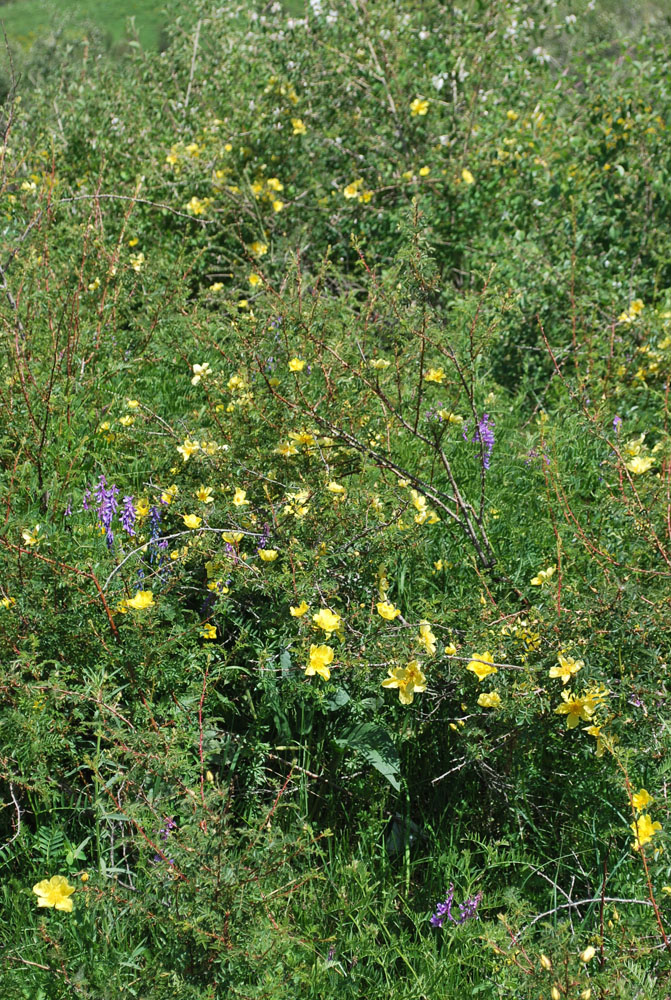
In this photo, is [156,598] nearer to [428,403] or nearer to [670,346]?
[428,403]

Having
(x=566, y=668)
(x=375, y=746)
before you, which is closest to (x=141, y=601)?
(x=375, y=746)

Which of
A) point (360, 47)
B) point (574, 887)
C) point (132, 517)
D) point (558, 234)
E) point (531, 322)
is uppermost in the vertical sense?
point (360, 47)

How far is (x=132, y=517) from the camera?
277 cm

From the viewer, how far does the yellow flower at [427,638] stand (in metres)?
2.13

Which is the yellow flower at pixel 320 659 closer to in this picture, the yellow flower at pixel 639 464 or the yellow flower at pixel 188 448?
the yellow flower at pixel 188 448

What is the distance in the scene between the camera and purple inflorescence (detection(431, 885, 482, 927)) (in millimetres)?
2084

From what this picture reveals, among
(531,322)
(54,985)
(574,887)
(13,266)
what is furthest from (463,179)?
(54,985)

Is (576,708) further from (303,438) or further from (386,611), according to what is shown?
(303,438)

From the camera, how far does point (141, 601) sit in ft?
7.38

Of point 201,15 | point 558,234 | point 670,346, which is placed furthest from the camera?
point 201,15

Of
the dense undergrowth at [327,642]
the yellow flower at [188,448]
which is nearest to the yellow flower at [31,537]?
the dense undergrowth at [327,642]

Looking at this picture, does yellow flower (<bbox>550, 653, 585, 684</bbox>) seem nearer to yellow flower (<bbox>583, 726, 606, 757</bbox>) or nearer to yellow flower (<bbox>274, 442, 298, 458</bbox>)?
yellow flower (<bbox>583, 726, 606, 757</bbox>)

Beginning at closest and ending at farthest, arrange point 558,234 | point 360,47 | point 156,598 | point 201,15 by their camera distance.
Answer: point 156,598
point 558,234
point 360,47
point 201,15

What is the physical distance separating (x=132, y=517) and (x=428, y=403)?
134cm
